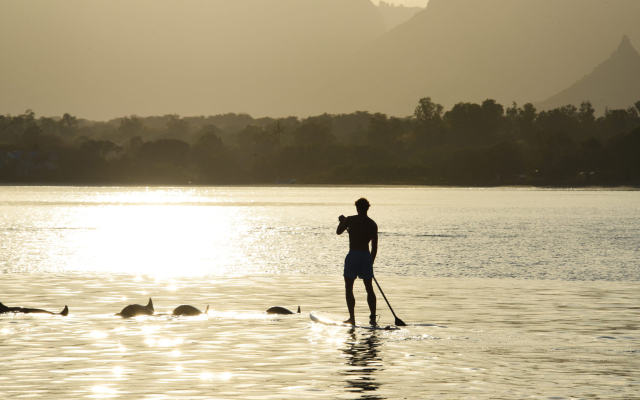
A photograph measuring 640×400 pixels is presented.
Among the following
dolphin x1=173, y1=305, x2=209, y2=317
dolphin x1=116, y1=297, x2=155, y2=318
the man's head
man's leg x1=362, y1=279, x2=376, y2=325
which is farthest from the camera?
dolphin x1=173, y1=305, x2=209, y2=317

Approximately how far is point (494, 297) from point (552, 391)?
12.4 m

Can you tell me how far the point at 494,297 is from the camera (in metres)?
24.7

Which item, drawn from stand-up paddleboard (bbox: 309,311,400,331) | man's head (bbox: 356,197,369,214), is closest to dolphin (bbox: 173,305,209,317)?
stand-up paddleboard (bbox: 309,311,400,331)

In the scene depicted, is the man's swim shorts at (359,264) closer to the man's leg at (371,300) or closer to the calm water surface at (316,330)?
the man's leg at (371,300)

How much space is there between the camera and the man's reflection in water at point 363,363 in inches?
495

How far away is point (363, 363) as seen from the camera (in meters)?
14.5

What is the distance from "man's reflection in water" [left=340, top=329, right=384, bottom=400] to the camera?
41.3ft

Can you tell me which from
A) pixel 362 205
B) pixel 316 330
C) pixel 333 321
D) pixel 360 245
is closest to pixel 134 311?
pixel 316 330

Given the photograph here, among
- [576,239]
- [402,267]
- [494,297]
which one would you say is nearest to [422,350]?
[494,297]

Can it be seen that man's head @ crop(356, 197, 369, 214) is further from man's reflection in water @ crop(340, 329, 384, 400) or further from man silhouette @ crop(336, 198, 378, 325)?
man's reflection in water @ crop(340, 329, 384, 400)

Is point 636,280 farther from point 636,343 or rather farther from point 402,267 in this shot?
point 636,343

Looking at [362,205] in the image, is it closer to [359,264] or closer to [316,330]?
[359,264]

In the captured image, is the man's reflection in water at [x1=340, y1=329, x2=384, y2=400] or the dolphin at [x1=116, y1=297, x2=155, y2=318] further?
the dolphin at [x1=116, y1=297, x2=155, y2=318]

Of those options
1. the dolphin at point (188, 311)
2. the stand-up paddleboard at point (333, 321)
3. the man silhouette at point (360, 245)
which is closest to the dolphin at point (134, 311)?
the dolphin at point (188, 311)
